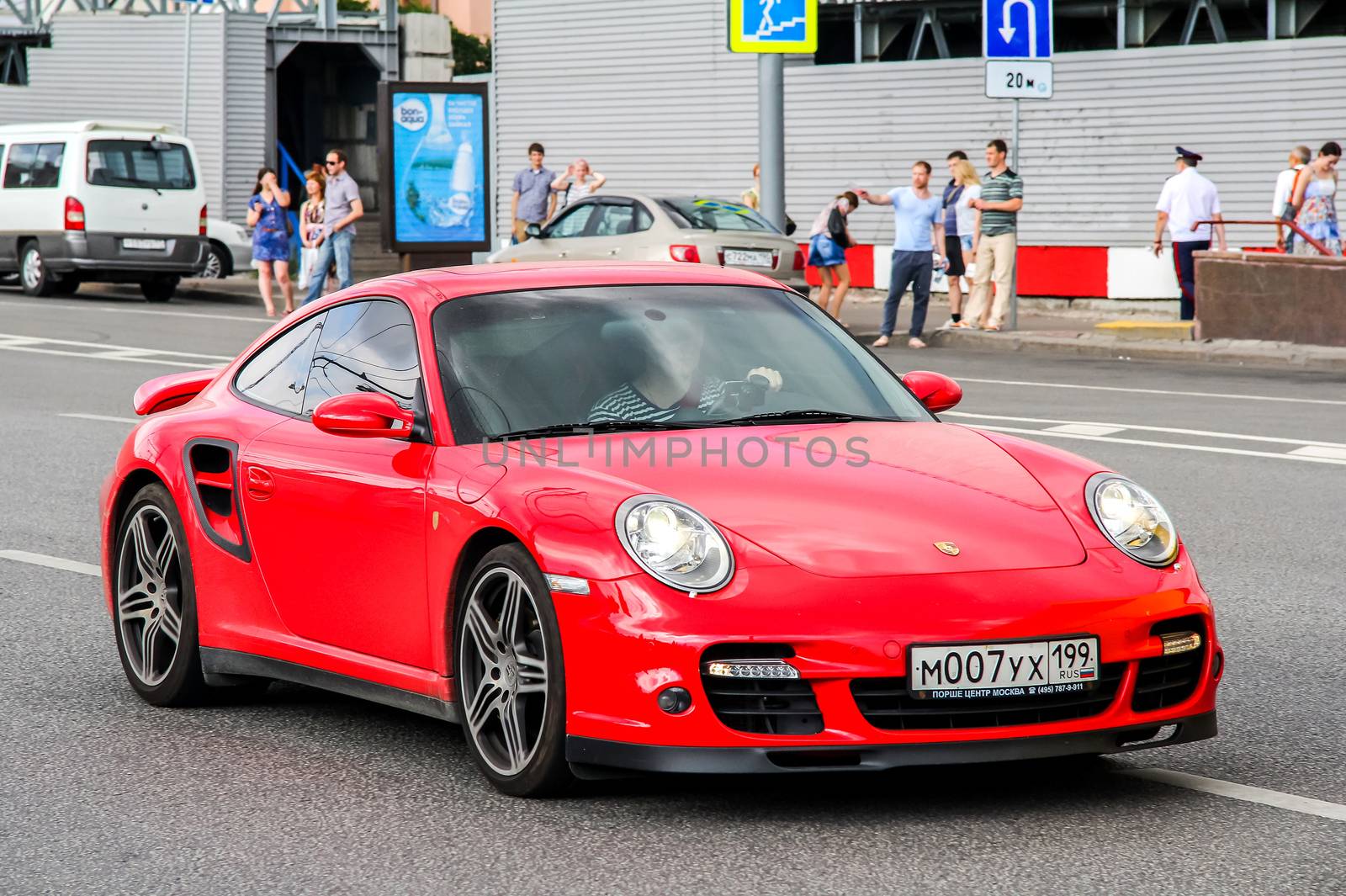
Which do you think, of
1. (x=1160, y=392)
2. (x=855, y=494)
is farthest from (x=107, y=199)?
(x=855, y=494)

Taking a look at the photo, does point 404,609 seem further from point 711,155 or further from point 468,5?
point 468,5

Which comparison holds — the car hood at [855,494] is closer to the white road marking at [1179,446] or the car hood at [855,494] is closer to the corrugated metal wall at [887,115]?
the white road marking at [1179,446]

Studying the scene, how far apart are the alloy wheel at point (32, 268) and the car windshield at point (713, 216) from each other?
10.7 metres

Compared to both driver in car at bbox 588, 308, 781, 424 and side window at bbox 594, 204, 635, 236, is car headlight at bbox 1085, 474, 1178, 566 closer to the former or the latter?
driver in car at bbox 588, 308, 781, 424

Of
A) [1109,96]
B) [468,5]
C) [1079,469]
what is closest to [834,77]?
[1109,96]

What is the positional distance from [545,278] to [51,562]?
12.4ft

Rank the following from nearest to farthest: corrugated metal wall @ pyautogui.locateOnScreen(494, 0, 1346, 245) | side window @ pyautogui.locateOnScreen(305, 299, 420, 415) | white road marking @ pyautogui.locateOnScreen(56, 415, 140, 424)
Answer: side window @ pyautogui.locateOnScreen(305, 299, 420, 415)
white road marking @ pyautogui.locateOnScreen(56, 415, 140, 424)
corrugated metal wall @ pyautogui.locateOnScreen(494, 0, 1346, 245)

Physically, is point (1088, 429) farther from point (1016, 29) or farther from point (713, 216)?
point (713, 216)

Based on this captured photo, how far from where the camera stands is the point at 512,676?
195 inches

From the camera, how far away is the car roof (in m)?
5.86

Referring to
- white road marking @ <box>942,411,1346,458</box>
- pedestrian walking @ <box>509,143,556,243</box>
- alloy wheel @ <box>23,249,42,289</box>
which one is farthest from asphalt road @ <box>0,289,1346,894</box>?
alloy wheel @ <box>23,249,42,289</box>

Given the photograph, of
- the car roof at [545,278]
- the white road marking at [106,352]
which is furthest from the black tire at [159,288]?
the car roof at [545,278]

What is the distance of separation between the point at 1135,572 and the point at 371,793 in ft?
6.38

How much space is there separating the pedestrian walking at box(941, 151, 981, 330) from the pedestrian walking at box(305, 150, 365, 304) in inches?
261
